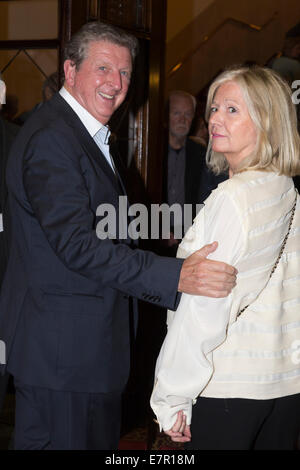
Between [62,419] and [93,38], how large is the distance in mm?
1301

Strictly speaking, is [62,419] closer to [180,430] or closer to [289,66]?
[180,430]

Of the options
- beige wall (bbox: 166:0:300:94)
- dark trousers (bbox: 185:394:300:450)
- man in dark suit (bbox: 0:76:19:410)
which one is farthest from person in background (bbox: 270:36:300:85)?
dark trousers (bbox: 185:394:300:450)

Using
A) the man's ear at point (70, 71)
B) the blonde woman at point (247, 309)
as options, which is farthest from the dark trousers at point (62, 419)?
the man's ear at point (70, 71)

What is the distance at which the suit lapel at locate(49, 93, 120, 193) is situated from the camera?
211cm

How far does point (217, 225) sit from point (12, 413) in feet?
9.69

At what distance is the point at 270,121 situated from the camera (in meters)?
1.83

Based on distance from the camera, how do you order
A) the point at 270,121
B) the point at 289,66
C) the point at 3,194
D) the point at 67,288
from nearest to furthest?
the point at 270,121, the point at 67,288, the point at 3,194, the point at 289,66

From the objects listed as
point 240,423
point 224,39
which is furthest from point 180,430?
point 224,39

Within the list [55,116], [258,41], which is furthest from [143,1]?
[258,41]

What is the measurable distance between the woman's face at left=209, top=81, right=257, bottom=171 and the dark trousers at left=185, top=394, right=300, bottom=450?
2.26 feet

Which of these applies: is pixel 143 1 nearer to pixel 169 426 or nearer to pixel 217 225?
pixel 217 225

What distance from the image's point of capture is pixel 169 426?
70.2 inches

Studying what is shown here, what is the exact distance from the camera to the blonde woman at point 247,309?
1.73 metres

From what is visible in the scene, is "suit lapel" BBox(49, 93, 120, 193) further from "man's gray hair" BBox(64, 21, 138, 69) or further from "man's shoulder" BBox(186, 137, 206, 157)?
"man's shoulder" BBox(186, 137, 206, 157)
